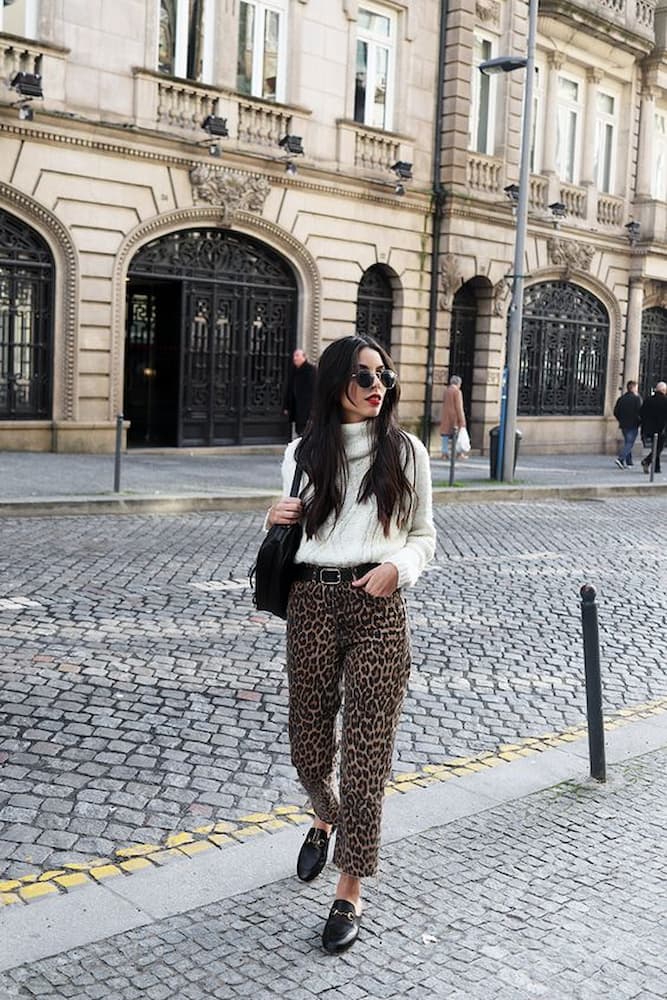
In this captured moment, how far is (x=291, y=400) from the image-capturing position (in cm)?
1877

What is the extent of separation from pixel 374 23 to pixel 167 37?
5.10 metres

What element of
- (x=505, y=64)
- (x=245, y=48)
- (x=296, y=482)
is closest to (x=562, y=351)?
(x=505, y=64)

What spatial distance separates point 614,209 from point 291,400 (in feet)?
44.8

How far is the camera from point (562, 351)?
2758 cm

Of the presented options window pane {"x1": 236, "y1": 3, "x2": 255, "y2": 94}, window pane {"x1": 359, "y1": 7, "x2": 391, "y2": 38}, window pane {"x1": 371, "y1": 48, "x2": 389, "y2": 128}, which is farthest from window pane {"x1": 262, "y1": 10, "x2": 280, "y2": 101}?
window pane {"x1": 371, "y1": 48, "x2": 389, "y2": 128}

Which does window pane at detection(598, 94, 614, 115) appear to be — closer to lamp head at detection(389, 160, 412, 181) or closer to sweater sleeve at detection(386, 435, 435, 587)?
lamp head at detection(389, 160, 412, 181)

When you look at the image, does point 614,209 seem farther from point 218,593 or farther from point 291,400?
point 218,593

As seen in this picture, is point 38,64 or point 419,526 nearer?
point 419,526

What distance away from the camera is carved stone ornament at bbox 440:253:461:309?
23.8m

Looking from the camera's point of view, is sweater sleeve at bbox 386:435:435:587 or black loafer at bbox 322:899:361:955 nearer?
black loafer at bbox 322:899:361:955

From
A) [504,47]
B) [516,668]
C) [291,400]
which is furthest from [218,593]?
[504,47]

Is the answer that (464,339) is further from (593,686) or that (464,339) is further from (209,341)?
(593,686)

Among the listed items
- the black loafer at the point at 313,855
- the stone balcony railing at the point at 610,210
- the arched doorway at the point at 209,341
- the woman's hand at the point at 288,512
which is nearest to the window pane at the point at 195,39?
the arched doorway at the point at 209,341

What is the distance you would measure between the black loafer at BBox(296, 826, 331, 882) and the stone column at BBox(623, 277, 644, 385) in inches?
1052
